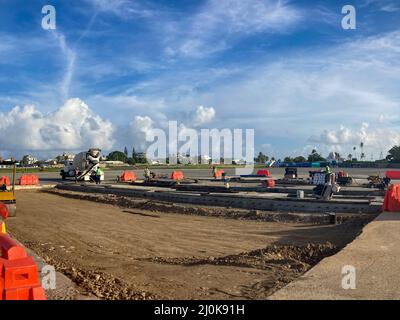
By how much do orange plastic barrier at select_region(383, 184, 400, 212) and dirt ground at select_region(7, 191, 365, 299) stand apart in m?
1.72

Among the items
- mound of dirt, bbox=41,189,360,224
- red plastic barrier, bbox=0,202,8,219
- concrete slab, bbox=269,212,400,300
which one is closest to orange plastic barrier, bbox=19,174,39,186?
mound of dirt, bbox=41,189,360,224

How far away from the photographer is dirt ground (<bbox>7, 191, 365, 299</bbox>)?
7.32 meters

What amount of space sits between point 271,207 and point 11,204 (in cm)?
1074

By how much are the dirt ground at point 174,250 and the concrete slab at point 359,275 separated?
53cm

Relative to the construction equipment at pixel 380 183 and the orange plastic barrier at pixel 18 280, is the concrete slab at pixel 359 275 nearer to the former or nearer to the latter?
the orange plastic barrier at pixel 18 280

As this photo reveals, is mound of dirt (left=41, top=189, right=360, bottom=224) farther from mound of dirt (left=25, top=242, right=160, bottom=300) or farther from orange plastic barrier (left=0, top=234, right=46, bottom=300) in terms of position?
orange plastic barrier (left=0, top=234, right=46, bottom=300)

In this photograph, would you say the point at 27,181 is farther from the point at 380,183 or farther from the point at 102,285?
the point at 102,285

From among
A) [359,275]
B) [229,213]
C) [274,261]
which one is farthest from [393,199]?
[359,275]

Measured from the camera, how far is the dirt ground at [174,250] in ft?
24.0

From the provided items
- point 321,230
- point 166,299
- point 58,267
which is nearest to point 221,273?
point 166,299

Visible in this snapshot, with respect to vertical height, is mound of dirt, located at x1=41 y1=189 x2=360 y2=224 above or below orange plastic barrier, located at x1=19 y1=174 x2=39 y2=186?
below

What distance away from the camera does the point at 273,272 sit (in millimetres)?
8102
